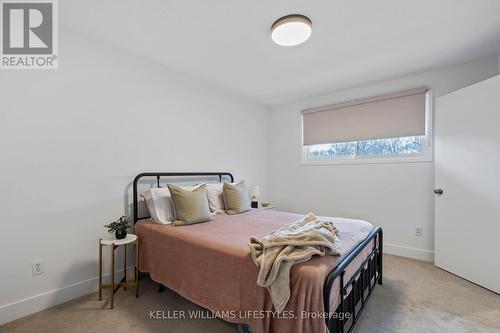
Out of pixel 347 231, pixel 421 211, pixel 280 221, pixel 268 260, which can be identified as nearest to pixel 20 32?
pixel 268 260

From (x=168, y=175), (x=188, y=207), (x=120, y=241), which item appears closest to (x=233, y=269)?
(x=188, y=207)

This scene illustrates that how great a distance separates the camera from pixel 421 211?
2967 millimetres

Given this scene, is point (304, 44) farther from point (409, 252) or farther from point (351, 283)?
point (409, 252)

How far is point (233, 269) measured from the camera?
1.50 metres

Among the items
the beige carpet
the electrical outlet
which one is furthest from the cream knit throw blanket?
the electrical outlet

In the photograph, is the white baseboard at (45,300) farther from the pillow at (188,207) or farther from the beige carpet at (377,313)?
the pillow at (188,207)

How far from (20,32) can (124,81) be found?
83cm

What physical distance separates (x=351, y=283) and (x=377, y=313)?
1.80ft

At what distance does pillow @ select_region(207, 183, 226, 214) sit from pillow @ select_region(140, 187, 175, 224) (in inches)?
21.4

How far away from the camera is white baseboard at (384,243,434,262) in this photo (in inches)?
114

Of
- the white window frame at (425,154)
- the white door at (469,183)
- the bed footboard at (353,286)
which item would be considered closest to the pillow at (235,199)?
the bed footboard at (353,286)

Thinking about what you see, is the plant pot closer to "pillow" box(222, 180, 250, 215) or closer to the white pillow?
the white pillow

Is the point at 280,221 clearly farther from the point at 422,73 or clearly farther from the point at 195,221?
the point at 422,73

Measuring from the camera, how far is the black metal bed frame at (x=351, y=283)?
128cm
